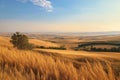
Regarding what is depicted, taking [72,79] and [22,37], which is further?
[22,37]

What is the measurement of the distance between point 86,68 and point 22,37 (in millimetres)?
44858

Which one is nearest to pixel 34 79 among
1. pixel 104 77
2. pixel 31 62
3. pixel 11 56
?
pixel 104 77

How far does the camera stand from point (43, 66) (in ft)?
16.3

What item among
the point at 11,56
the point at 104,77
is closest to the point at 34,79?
the point at 104,77

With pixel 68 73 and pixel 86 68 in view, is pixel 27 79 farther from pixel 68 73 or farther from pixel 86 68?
pixel 86 68

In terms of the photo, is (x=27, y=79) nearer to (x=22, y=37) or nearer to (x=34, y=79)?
(x=34, y=79)

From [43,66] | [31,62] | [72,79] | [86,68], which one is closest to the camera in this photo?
[72,79]

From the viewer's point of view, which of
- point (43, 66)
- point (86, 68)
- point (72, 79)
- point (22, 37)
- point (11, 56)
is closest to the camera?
point (72, 79)

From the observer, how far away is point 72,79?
3824 millimetres

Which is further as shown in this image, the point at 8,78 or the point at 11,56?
the point at 11,56

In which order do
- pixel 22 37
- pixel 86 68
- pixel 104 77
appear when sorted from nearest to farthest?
pixel 104 77
pixel 86 68
pixel 22 37

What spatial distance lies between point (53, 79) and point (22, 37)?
44.7m

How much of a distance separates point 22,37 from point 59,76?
44.7 metres

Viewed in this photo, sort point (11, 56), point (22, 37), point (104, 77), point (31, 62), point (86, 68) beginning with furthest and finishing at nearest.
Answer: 1. point (22, 37)
2. point (11, 56)
3. point (31, 62)
4. point (86, 68)
5. point (104, 77)
